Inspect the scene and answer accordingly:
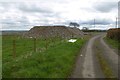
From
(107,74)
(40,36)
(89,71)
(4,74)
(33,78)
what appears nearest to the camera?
(33,78)

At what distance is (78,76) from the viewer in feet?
41.3

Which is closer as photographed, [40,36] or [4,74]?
[4,74]

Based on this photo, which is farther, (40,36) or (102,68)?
(40,36)

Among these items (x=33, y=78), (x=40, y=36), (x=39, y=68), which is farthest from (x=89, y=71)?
(x=40, y=36)

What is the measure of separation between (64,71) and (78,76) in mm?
1162

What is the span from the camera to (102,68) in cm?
1499

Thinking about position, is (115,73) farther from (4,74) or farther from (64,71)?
(4,74)

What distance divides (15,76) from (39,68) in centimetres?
221

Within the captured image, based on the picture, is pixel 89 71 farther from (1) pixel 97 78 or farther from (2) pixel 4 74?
(2) pixel 4 74

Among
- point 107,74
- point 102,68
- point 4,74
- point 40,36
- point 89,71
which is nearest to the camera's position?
point 4,74

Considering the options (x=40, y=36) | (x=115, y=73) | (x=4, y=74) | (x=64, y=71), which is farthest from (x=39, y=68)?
(x=40, y=36)

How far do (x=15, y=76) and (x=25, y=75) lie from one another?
18.6 inches

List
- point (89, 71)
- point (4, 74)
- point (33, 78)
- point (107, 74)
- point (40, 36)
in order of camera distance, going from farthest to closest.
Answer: point (40, 36), point (89, 71), point (107, 74), point (4, 74), point (33, 78)

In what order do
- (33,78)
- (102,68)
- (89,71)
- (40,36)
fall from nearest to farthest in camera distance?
(33,78) → (89,71) → (102,68) → (40,36)
